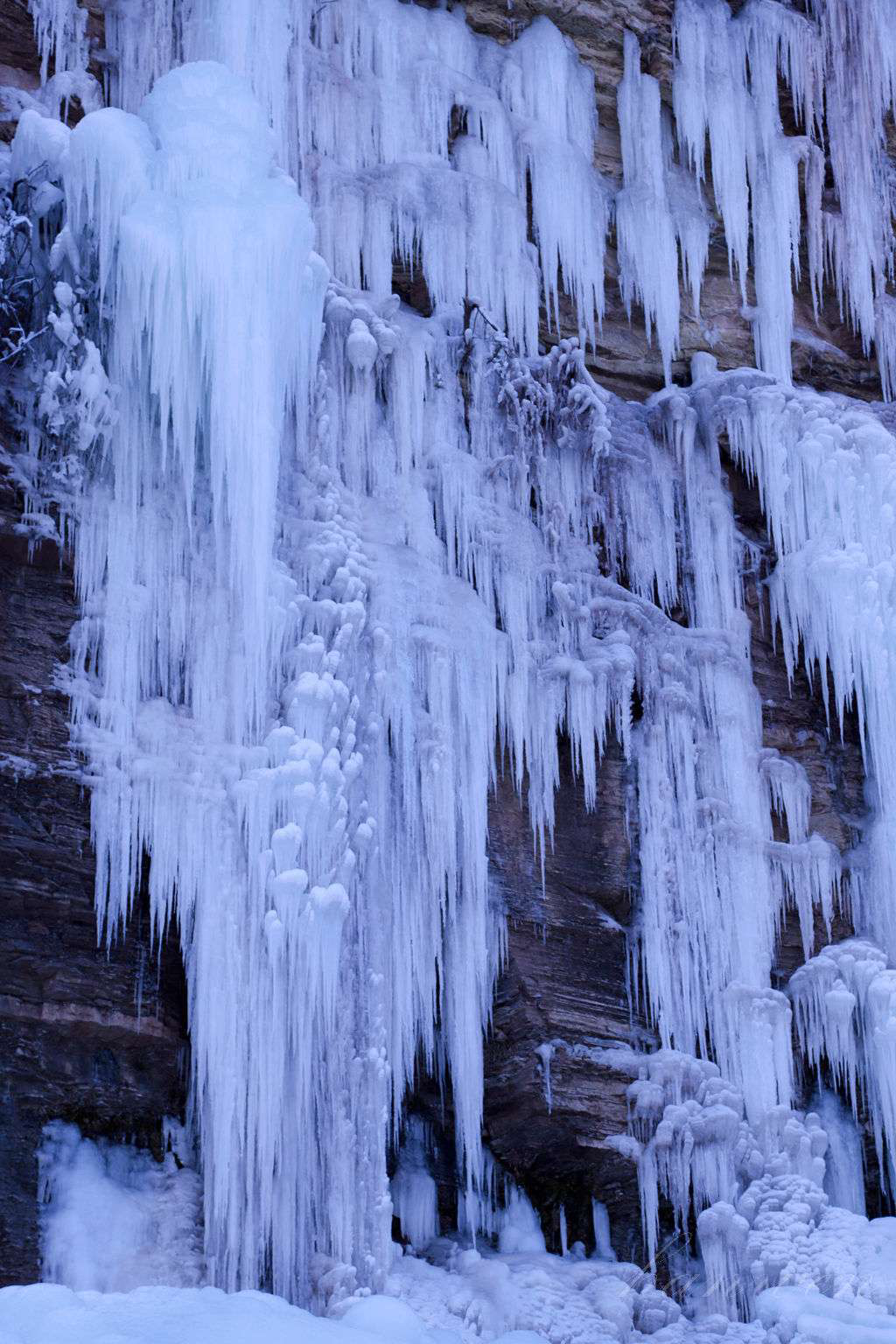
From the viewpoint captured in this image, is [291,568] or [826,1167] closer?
[291,568]

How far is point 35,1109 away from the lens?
31.7 feet

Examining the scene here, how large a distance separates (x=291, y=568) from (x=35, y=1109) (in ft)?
10.2

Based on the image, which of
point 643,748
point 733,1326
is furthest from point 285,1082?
point 643,748

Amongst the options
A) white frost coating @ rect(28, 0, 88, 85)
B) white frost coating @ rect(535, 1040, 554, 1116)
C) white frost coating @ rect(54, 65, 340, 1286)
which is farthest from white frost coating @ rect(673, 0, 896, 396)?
white frost coating @ rect(535, 1040, 554, 1116)

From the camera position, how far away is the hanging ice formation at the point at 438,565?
9953 millimetres

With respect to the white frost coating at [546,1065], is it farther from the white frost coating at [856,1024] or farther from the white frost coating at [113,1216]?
the white frost coating at [113,1216]

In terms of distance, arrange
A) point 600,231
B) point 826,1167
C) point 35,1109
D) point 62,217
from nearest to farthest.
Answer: point 35,1109 < point 62,217 < point 826,1167 < point 600,231

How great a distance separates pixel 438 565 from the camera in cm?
1164

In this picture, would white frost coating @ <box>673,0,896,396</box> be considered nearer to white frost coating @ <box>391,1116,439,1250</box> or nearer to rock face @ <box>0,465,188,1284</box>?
white frost coating @ <box>391,1116,439,1250</box>

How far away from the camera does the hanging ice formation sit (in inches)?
392

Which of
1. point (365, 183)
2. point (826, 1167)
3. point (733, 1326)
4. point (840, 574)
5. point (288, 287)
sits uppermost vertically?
point (365, 183)

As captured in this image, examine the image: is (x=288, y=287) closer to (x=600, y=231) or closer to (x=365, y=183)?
(x=365, y=183)

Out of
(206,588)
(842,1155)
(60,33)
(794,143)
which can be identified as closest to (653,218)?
(794,143)

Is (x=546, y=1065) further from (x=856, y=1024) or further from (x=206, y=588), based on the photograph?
(x=206, y=588)
